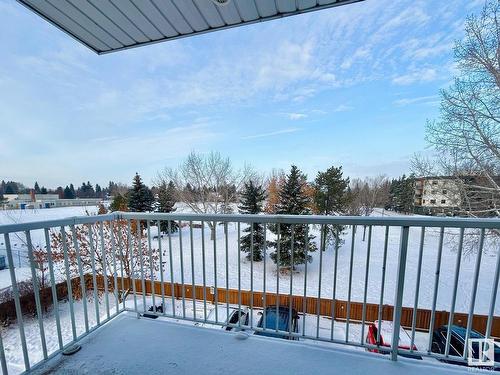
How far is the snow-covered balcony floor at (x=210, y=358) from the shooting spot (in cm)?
137

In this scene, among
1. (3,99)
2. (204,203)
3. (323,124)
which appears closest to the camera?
(3,99)

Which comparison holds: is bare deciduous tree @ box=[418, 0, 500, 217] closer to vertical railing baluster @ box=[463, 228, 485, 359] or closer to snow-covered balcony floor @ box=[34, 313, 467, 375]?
vertical railing baluster @ box=[463, 228, 485, 359]

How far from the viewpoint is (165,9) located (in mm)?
1583

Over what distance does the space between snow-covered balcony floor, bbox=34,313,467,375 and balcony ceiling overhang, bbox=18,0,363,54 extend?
91.6 inches

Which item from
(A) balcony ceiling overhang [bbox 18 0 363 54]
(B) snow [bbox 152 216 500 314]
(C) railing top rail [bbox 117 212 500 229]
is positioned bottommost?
(B) snow [bbox 152 216 500 314]

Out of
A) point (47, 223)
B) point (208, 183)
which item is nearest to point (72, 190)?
point (208, 183)

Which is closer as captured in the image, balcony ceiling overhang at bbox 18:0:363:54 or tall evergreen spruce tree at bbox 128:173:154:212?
balcony ceiling overhang at bbox 18:0:363:54

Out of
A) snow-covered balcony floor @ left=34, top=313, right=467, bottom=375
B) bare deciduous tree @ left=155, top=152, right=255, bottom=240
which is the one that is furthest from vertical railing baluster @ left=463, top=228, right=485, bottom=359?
bare deciduous tree @ left=155, top=152, right=255, bottom=240

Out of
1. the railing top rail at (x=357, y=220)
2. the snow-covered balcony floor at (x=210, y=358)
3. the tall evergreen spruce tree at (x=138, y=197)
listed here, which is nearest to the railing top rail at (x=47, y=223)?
the railing top rail at (x=357, y=220)

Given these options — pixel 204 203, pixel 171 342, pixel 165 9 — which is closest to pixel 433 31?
pixel 165 9

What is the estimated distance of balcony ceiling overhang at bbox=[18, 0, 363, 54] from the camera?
1.52 meters

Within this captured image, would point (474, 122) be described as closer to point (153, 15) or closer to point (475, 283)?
point (475, 283)

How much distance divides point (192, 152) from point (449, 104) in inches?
512

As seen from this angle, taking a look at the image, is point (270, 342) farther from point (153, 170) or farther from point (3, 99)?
point (153, 170)
